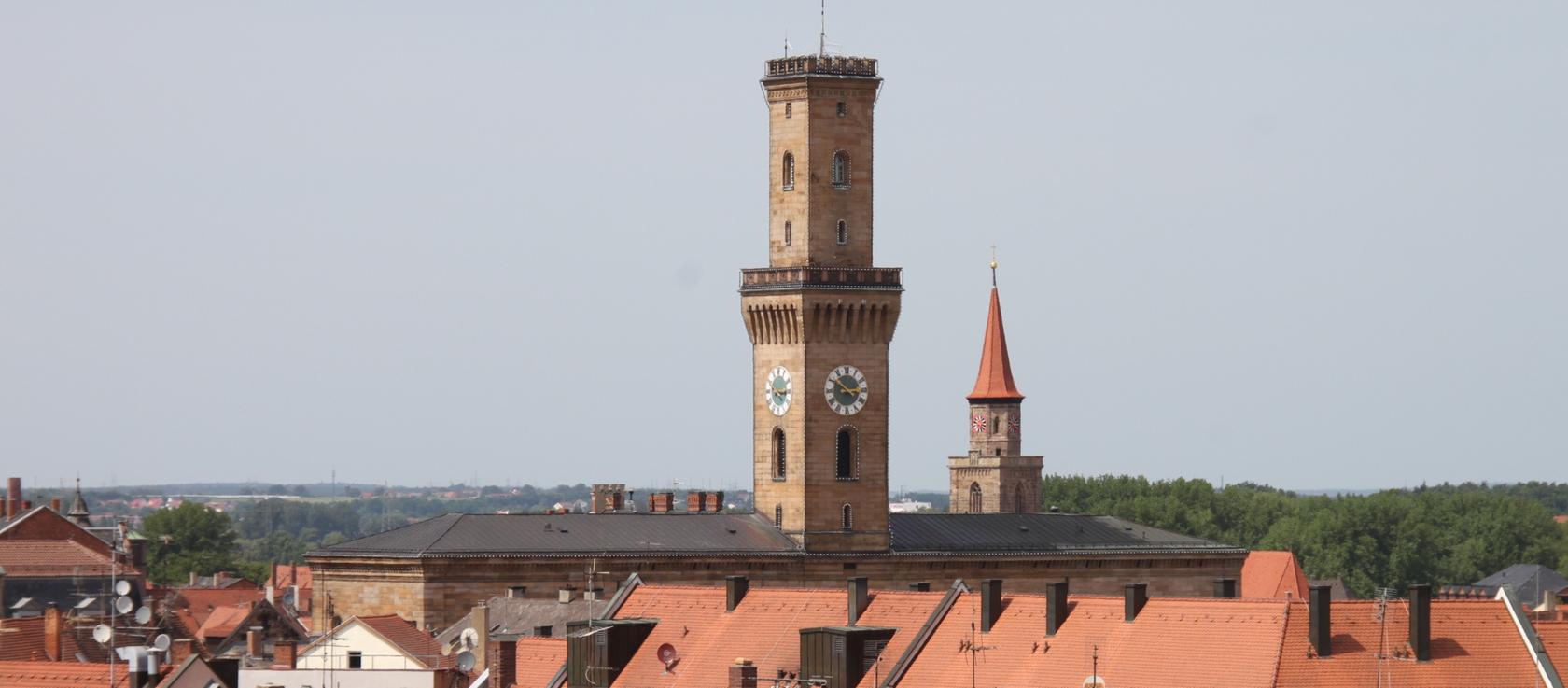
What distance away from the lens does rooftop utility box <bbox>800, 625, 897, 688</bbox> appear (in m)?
94.8

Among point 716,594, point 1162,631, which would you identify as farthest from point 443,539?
point 1162,631

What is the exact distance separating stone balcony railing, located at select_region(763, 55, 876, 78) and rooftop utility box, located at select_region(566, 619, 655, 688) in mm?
47462

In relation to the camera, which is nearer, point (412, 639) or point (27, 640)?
point (27, 640)

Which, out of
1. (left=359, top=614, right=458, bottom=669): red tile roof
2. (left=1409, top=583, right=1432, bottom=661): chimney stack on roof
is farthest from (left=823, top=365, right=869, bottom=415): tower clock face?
(left=1409, top=583, right=1432, bottom=661): chimney stack on roof

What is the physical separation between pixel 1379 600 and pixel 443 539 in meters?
57.4

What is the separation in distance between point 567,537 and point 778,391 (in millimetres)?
12656

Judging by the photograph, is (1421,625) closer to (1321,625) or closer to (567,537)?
(1321,625)

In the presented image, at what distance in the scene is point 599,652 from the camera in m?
100

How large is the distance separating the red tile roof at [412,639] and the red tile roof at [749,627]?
7.31m

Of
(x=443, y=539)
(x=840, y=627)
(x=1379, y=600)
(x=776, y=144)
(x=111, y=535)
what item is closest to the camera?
(x=1379, y=600)

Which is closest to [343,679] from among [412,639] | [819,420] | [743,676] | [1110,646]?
[743,676]

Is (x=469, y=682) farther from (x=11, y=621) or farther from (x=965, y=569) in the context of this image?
(x=965, y=569)

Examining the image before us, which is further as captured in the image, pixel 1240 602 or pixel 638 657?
pixel 638 657

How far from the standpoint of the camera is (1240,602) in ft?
289
